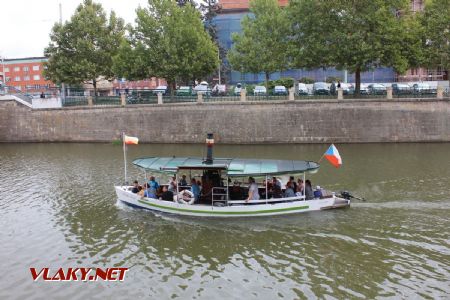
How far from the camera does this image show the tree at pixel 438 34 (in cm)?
3747

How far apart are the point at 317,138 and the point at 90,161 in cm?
1775

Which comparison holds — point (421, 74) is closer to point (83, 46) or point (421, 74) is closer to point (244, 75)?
point (244, 75)

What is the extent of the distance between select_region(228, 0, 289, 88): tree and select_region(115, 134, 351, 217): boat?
23968 mm

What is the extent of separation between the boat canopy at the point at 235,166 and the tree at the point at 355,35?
69.7ft

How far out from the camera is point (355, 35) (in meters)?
37.7

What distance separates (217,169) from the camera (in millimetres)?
18844

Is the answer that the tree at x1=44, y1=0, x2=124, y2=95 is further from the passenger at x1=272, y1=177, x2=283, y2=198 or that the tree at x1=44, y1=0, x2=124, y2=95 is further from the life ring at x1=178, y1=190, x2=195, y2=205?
the passenger at x1=272, y1=177, x2=283, y2=198

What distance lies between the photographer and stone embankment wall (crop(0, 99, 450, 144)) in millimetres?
37438

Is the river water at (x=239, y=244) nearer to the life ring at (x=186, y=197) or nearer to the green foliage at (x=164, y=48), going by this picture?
the life ring at (x=186, y=197)

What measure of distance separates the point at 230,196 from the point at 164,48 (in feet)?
84.0

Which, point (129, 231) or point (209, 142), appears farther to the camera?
point (209, 142)

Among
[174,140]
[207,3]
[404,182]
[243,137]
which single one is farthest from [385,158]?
[207,3]

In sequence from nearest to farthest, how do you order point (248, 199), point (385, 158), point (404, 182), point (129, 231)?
point (129, 231)
point (248, 199)
point (404, 182)
point (385, 158)

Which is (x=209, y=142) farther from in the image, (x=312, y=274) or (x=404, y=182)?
(x=404, y=182)
